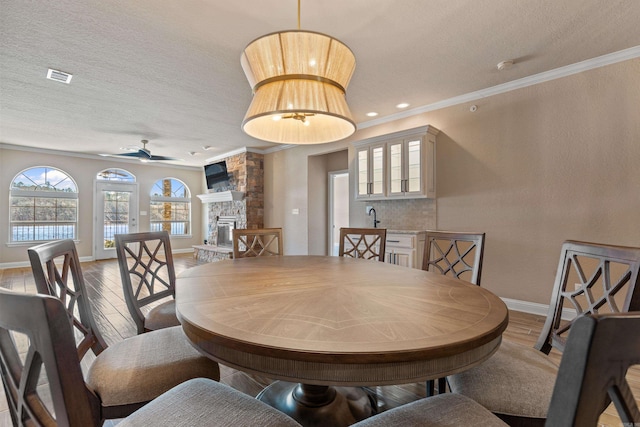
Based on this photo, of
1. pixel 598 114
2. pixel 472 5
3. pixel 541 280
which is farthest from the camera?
pixel 541 280

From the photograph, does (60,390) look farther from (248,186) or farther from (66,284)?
(248,186)

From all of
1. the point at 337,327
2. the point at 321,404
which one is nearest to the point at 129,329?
the point at 321,404

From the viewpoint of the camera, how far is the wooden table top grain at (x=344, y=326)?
730 mm

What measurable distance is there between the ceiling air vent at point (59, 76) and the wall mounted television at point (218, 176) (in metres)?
3.98

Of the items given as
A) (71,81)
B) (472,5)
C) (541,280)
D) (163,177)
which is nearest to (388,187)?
(541,280)

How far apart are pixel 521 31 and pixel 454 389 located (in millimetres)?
2770

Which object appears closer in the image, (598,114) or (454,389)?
(454,389)

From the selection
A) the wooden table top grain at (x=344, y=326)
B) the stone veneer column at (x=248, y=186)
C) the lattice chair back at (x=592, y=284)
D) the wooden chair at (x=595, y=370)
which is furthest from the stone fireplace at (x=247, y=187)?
the wooden chair at (x=595, y=370)

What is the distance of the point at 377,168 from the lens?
4.34 m

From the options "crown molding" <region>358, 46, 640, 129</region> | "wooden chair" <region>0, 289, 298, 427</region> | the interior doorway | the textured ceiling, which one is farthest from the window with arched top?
"wooden chair" <region>0, 289, 298, 427</region>

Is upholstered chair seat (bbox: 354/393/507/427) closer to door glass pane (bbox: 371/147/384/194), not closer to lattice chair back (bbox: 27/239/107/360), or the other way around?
lattice chair back (bbox: 27/239/107/360)

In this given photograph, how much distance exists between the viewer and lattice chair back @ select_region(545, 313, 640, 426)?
416 millimetres

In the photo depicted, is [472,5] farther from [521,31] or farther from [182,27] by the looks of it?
[182,27]

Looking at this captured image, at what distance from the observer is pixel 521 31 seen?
2416 mm
